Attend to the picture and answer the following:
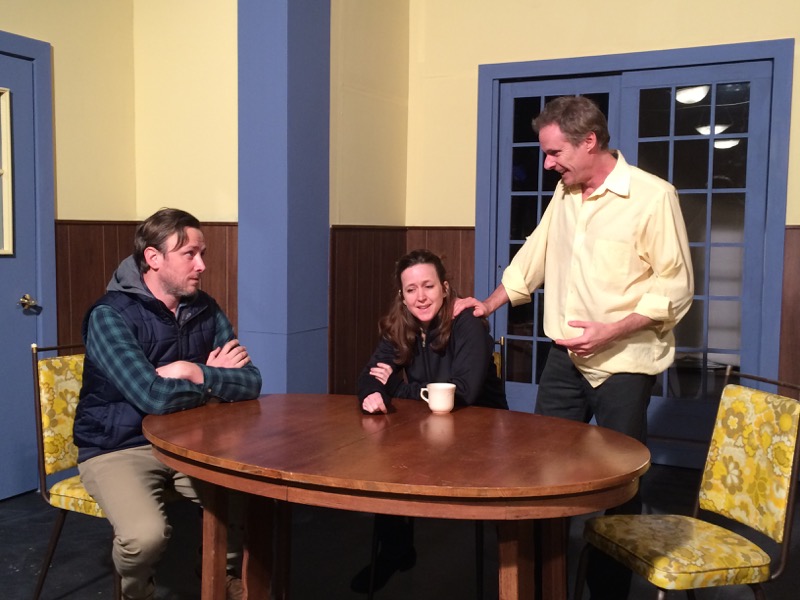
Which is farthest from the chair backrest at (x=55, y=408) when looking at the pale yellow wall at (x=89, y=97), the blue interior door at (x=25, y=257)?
the pale yellow wall at (x=89, y=97)

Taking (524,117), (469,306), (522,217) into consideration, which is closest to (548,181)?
(522,217)

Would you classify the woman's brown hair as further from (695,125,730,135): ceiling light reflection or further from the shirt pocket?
(695,125,730,135): ceiling light reflection

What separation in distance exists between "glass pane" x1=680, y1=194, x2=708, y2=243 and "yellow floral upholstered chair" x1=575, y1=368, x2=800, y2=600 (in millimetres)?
2459

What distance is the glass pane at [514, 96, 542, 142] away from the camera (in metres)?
5.10

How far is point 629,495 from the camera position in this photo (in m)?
1.89

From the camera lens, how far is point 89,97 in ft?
14.4

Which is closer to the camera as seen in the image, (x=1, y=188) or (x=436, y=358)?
(x=436, y=358)

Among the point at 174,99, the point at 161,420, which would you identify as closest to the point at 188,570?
the point at 161,420

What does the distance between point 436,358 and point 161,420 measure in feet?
3.06

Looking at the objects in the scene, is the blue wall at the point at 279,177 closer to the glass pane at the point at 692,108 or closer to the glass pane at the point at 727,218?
the glass pane at the point at 692,108

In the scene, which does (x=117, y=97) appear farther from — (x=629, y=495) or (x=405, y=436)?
(x=629, y=495)

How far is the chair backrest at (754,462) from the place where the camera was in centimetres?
220

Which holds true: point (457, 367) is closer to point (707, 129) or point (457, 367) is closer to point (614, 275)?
point (614, 275)

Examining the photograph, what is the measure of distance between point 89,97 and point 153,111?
1.26 feet
